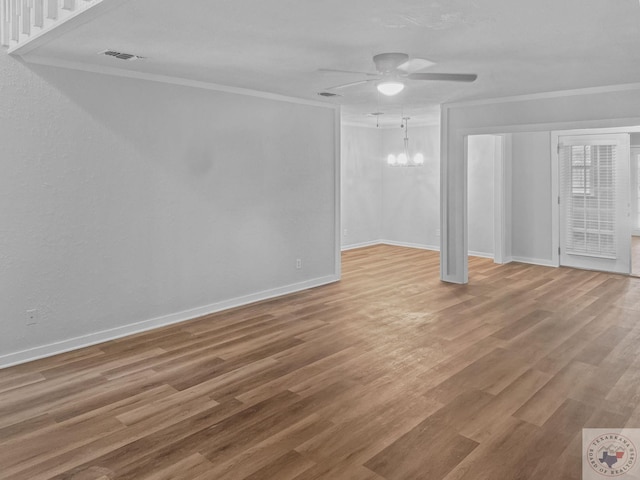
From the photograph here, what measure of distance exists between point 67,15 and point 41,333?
102 inches

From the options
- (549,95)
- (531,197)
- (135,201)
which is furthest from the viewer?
(531,197)

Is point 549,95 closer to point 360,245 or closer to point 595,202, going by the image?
point 595,202

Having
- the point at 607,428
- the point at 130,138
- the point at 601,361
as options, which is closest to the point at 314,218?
the point at 130,138

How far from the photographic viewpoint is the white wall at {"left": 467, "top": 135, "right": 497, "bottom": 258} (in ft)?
28.1

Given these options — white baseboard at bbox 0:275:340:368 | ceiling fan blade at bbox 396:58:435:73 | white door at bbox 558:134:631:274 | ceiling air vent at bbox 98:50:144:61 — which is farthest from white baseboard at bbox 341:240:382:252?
ceiling air vent at bbox 98:50:144:61

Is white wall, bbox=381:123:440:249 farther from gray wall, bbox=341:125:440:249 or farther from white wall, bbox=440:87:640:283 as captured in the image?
white wall, bbox=440:87:640:283

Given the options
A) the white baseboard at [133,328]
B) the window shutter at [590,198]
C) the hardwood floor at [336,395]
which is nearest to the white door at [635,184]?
the window shutter at [590,198]

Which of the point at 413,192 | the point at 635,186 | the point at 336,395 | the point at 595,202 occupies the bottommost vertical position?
the point at 336,395

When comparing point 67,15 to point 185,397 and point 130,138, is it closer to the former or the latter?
point 130,138

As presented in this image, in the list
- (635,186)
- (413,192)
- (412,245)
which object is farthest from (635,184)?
(412,245)

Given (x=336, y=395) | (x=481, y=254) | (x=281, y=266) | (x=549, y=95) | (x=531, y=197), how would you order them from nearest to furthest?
(x=336, y=395) → (x=549, y=95) → (x=281, y=266) → (x=531, y=197) → (x=481, y=254)

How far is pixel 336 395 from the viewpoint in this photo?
10.7 feet

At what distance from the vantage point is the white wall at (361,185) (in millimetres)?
9516

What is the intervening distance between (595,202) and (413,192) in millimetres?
3436
